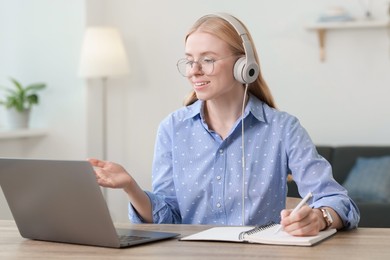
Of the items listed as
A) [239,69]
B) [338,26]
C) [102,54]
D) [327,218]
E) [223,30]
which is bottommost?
[327,218]

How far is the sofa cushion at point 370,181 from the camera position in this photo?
4.43 metres

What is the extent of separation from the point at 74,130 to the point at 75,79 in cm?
32

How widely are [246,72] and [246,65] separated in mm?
19

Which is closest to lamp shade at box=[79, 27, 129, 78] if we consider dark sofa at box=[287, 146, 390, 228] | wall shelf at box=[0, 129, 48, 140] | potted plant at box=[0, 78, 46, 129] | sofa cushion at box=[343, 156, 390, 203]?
potted plant at box=[0, 78, 46, 129]

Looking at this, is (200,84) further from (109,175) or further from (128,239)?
(128,239)

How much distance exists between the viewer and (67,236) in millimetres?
1857

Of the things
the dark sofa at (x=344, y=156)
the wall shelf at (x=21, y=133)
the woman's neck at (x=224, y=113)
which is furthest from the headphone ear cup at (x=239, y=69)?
the wall shelf at (x=21, y=133)

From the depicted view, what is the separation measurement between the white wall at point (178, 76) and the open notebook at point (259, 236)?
3.20 metres

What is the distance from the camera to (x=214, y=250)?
1720 mm

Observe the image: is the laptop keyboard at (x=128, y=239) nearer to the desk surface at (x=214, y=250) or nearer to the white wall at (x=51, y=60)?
the desk surface at (x=214, y=250)

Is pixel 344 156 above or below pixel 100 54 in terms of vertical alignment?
below

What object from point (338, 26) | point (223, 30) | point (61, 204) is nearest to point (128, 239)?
point (61, 204)

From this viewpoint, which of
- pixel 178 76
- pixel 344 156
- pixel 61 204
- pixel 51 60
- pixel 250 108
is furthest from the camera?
pixel 178 76

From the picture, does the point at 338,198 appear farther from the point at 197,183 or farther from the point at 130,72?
the point at 130,72
